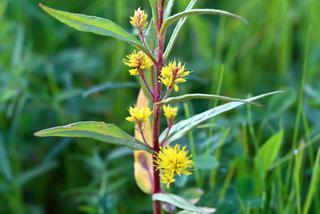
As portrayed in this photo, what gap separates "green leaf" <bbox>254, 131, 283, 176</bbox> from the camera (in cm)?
150

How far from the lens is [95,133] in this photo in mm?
1117

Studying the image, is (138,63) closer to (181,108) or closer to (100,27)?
(100,27)

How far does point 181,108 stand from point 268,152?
528 millimetres

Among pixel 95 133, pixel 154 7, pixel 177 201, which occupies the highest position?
pixel 154 7

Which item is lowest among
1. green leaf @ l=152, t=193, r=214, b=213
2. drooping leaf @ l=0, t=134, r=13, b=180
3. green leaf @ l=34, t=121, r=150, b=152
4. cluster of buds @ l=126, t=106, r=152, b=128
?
green leaf @ l=152, t=193, r=214, b=213

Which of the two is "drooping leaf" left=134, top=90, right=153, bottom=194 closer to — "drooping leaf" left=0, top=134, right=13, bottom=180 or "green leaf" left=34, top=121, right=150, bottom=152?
"green leaf" left=34, top=121, right=150, bottom=152

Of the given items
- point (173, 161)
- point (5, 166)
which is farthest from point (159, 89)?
point (5, 166)

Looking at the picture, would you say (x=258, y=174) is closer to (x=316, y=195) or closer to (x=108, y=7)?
(x=316, y=195)

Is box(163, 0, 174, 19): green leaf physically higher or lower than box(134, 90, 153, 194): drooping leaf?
higher

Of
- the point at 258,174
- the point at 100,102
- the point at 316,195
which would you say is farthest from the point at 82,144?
the point at 316,195

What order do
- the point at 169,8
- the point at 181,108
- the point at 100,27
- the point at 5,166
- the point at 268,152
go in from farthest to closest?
1. the point at 181,108
2. the point at 5,166
3. the point at 268,152
4. the point at 169,8
5. the point at 100,27

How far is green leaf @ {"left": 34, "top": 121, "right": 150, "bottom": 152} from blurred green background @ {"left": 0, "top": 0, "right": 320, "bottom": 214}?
336mm

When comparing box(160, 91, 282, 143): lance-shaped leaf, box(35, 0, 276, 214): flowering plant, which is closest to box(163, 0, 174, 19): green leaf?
box(35, 0, 276, 214): flowering plant

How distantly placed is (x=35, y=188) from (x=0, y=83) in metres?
0.36
